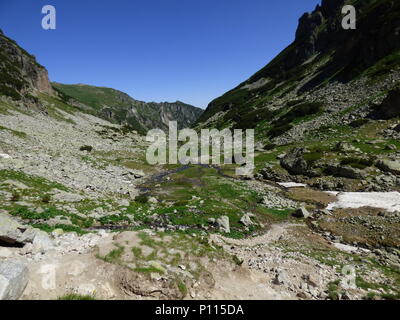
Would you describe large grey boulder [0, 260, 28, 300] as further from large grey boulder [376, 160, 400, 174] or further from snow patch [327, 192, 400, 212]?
large grey boulder [376, 160, 400, 174]

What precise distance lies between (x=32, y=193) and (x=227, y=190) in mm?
27954

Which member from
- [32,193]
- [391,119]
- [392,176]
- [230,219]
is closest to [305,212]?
[230,219]

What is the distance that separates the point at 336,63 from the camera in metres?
109

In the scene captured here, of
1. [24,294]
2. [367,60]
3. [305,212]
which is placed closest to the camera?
[24,294]

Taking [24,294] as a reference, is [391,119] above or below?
above

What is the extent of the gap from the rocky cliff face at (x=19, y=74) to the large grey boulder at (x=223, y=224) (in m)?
97.2

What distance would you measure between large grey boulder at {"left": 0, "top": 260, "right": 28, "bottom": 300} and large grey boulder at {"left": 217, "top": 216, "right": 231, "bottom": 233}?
650 inches

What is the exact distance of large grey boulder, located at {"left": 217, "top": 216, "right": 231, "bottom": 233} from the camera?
75.2ft

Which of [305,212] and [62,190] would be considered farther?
[305,212]

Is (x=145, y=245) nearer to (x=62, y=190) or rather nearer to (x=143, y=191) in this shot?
(x=62, y=190)

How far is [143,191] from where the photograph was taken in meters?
42.5

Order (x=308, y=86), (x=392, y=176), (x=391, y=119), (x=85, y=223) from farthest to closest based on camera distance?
(x=308, y=86)
(x=391, y=119)
(x=392, y=176)
(x=85, y=223)

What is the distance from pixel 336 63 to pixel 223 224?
118426mm

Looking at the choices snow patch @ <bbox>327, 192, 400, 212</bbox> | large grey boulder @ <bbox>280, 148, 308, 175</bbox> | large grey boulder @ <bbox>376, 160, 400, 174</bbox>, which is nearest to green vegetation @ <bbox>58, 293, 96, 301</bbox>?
snow patch @ <bbox>327, 192, 400, 212</bbox>
